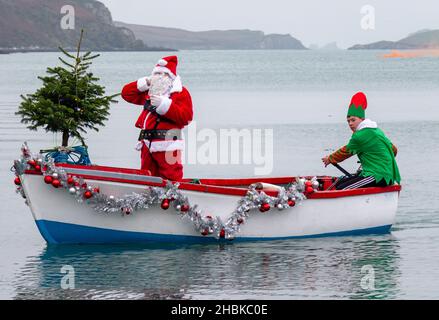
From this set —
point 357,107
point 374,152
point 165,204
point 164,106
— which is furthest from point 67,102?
point 374,152

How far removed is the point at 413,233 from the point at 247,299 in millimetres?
5036

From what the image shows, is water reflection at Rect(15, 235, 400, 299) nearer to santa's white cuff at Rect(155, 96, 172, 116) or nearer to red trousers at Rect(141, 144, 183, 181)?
red trousers at Rect(141, 144, 183, 181)

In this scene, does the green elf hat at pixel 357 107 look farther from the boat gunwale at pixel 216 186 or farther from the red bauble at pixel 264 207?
the red bauble at pixel 264 207

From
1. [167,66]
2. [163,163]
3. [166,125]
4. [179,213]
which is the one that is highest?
[167,66]

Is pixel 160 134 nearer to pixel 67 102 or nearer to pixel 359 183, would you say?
pixel 67 102

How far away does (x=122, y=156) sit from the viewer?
1145 inches

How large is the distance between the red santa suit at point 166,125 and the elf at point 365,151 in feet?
6.99

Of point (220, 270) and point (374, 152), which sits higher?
point (374, 152)

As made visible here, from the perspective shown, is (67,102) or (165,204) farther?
(67,102)

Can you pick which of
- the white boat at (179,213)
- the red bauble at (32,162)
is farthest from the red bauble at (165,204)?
the red bauble at (32,162)

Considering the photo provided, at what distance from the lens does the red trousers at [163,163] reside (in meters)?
16.5

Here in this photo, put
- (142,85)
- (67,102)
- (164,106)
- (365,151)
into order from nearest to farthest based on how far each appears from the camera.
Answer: (164,106) → (142,85) → (365,151) → (67,102)

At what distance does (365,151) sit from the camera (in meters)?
17.5

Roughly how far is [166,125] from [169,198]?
0.99 metres
